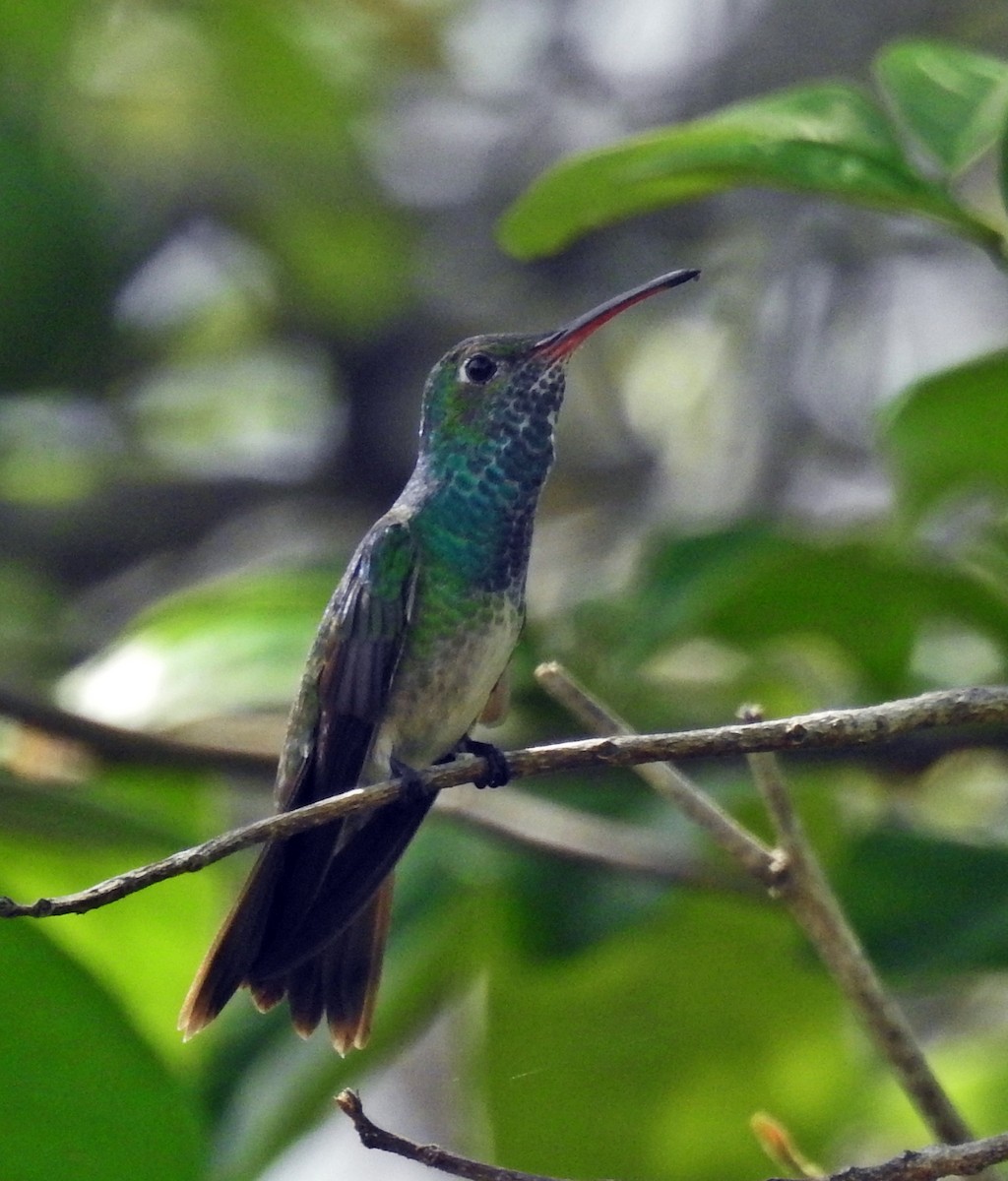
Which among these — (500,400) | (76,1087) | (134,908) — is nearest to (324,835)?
(76,1087)

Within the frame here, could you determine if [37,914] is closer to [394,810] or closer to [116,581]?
[394,810]

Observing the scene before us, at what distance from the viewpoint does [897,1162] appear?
1358mm

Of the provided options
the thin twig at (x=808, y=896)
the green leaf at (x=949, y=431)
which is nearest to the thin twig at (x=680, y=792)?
the thin twig at (x=808, y=896)

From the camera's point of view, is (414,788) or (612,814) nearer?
(414,788)

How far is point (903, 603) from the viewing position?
2812 mm

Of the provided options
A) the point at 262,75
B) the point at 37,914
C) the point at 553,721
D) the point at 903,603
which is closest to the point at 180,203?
the point at 262,75

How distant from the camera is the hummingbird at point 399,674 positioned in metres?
2.05

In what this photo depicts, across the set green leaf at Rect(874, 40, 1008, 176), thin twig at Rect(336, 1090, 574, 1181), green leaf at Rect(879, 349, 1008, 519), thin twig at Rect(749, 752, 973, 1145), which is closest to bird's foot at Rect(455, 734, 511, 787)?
thin twig at Rect(749, 752, 973, 1145)

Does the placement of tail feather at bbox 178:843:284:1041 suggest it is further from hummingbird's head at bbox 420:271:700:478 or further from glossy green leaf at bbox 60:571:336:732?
glossy green leaf at bbox 60:571:336:732

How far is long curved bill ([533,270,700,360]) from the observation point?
6.88ft

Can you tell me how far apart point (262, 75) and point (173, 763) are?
8.09 ft

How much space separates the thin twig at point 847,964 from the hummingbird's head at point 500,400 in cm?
68

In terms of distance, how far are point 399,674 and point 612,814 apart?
0.77 m

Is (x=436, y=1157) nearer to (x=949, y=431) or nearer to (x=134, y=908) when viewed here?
(x=949, y=431)
